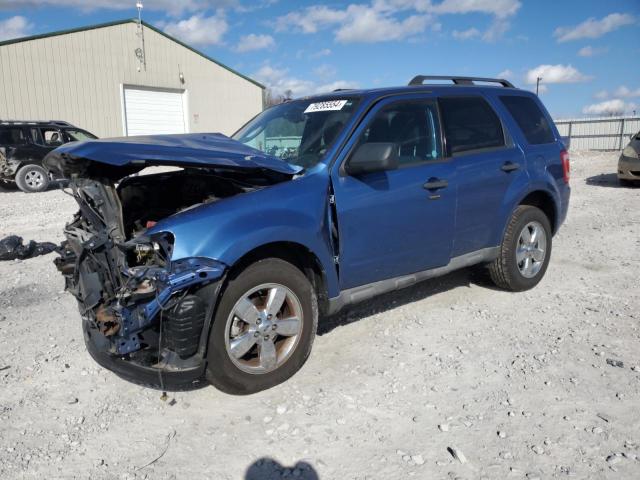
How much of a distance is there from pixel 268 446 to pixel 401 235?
6.09ft

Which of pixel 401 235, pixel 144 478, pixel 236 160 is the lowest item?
pixel 144 478

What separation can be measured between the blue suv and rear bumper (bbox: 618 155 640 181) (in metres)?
8.81

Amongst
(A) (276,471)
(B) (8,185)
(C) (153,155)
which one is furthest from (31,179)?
(A) (276,471)

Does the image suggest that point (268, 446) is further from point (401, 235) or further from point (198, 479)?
point (401, 235)

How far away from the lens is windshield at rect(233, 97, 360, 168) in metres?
3.95

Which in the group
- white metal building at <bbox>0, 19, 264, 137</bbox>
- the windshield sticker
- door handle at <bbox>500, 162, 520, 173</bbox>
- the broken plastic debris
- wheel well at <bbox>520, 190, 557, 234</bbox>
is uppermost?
white metal building at <bbox>0, 19, 264, 137</bbox>

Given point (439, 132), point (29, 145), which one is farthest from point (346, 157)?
point (29, 145)

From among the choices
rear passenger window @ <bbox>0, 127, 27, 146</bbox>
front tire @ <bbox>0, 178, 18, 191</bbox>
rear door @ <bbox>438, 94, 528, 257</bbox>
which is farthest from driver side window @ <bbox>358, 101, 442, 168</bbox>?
front tire @ <bbox>0, 178, 18, 191</bbox>

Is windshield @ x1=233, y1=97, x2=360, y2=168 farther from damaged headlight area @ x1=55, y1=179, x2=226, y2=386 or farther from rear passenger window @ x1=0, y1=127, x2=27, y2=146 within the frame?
rear passenger window @ x1=0, y1=127, x2=27, y2=146

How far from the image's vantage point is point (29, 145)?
42.7 ft

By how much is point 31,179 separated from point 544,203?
39.8 ft

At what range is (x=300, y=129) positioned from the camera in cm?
434

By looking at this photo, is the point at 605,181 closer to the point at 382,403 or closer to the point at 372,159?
the point at 372,159

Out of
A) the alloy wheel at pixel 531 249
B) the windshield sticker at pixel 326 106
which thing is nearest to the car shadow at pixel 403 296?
the alloy wheel at pixel 531 249
